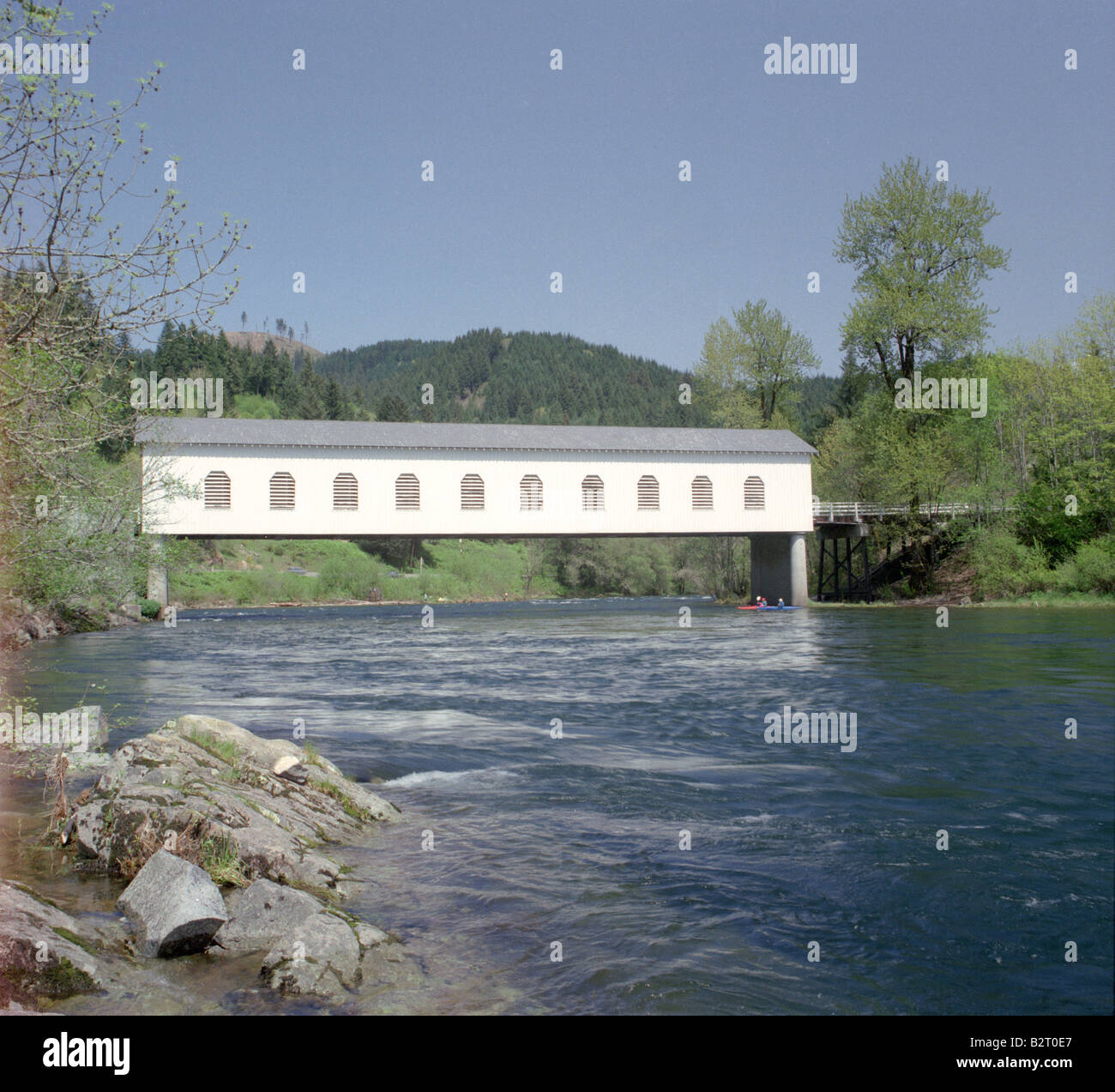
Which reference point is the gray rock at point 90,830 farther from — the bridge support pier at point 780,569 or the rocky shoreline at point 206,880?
the bridge support pier at point 780,569

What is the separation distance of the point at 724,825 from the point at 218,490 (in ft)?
79.1

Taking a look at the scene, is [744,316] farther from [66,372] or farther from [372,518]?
[66,372]

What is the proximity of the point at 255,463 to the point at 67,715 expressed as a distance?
63.4ft

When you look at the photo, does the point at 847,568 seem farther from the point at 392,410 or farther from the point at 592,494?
the point at 392,410

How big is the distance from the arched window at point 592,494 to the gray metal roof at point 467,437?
3.29 ft

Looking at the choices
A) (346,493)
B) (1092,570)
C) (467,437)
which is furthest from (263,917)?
(1092,570)

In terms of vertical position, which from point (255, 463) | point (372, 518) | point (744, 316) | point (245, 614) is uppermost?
point (744, 316)

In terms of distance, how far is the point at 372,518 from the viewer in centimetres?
2827

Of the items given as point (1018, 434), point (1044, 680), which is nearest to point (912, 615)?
point (1018, 434)

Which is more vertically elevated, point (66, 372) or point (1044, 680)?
point (66, 372)

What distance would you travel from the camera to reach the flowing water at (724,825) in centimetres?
402

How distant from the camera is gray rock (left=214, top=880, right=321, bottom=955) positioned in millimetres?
4301

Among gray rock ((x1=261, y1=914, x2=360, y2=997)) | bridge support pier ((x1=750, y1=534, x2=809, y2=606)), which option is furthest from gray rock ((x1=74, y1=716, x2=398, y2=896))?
bridge support pier ((x1=750, y1=534, x2=809, y2=606))

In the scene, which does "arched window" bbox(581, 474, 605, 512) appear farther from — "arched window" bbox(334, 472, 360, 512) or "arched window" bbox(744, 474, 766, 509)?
"arched window" bbox(334, 472, 360, 512)
